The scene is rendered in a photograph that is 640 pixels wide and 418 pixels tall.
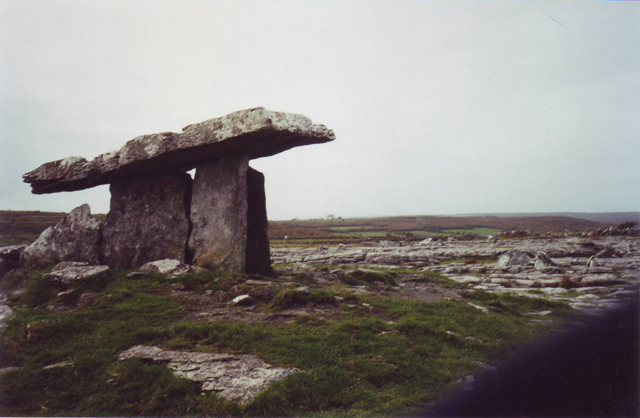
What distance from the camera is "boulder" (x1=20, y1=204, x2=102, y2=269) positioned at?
39.0 ft

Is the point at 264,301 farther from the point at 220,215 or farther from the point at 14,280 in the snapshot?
the point at 14,280

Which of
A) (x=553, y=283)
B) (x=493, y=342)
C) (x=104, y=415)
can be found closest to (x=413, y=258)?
(x=553, y=283)

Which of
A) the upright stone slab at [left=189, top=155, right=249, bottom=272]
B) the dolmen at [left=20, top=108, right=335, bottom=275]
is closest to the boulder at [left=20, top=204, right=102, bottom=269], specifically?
the dolmen at [left=20, top=108, right=335, bottom=275]

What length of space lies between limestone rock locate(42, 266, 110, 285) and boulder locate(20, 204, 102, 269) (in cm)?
201

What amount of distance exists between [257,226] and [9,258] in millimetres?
7821

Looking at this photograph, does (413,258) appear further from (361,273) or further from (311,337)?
(311,337)

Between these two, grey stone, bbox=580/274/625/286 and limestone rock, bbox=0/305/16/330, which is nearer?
limestone rock, bbox=0/305/16/330

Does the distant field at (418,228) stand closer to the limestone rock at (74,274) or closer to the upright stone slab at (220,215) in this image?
the upright stone slab at (220,215)

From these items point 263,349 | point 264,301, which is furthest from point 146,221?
point 263,349

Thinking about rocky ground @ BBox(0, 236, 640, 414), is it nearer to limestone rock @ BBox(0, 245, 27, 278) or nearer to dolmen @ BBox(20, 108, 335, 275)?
limestone rock @ BBox(0, 245, 27, 278)

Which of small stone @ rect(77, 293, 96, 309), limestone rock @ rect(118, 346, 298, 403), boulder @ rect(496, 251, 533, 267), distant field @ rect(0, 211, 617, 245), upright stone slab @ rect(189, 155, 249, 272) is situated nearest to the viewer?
limestone rock @ rect(118, 346, 298, 403)

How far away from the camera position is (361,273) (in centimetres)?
1316

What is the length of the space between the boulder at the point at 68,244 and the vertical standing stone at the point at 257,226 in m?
4.90

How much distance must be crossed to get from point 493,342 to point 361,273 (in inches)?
247
